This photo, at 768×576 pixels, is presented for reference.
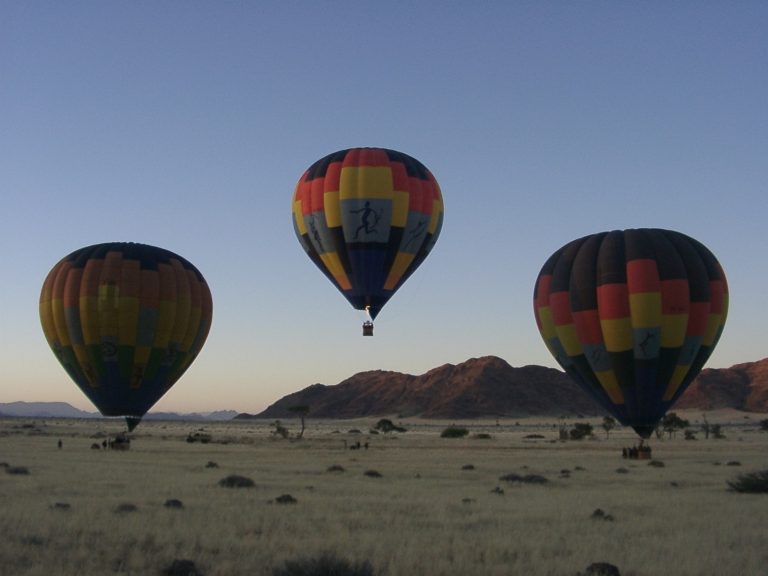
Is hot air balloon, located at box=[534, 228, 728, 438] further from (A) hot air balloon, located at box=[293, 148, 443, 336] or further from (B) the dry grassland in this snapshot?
(A) hot air balloon, located at box=[293, 148, 443, 336]

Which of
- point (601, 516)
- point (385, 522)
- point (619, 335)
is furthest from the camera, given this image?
point (619, 335)

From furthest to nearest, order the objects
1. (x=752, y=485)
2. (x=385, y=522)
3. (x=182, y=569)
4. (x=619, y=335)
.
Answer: (x=619, y=335)
(x=752, y=485)
(x=385, y=522)
(x=182, y=569)

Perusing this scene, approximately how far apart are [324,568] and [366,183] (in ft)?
101

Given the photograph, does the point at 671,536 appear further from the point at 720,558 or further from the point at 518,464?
the point at 518,464

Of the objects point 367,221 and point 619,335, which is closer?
point 619,335

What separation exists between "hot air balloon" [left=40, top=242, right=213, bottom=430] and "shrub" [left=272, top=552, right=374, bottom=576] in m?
33.4

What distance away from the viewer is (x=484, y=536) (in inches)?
711

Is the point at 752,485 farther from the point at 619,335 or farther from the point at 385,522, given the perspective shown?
the point at 385,522

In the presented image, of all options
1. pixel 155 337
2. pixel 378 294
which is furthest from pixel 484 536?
pixel 155 337

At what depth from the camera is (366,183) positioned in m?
42.2

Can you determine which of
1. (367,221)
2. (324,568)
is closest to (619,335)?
(367,221)

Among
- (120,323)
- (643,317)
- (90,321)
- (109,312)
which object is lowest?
(643,317)

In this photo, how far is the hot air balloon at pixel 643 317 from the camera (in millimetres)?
35656

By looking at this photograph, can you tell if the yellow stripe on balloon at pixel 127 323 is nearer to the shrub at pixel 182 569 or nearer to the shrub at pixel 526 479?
the shrub at pixel 526 479
